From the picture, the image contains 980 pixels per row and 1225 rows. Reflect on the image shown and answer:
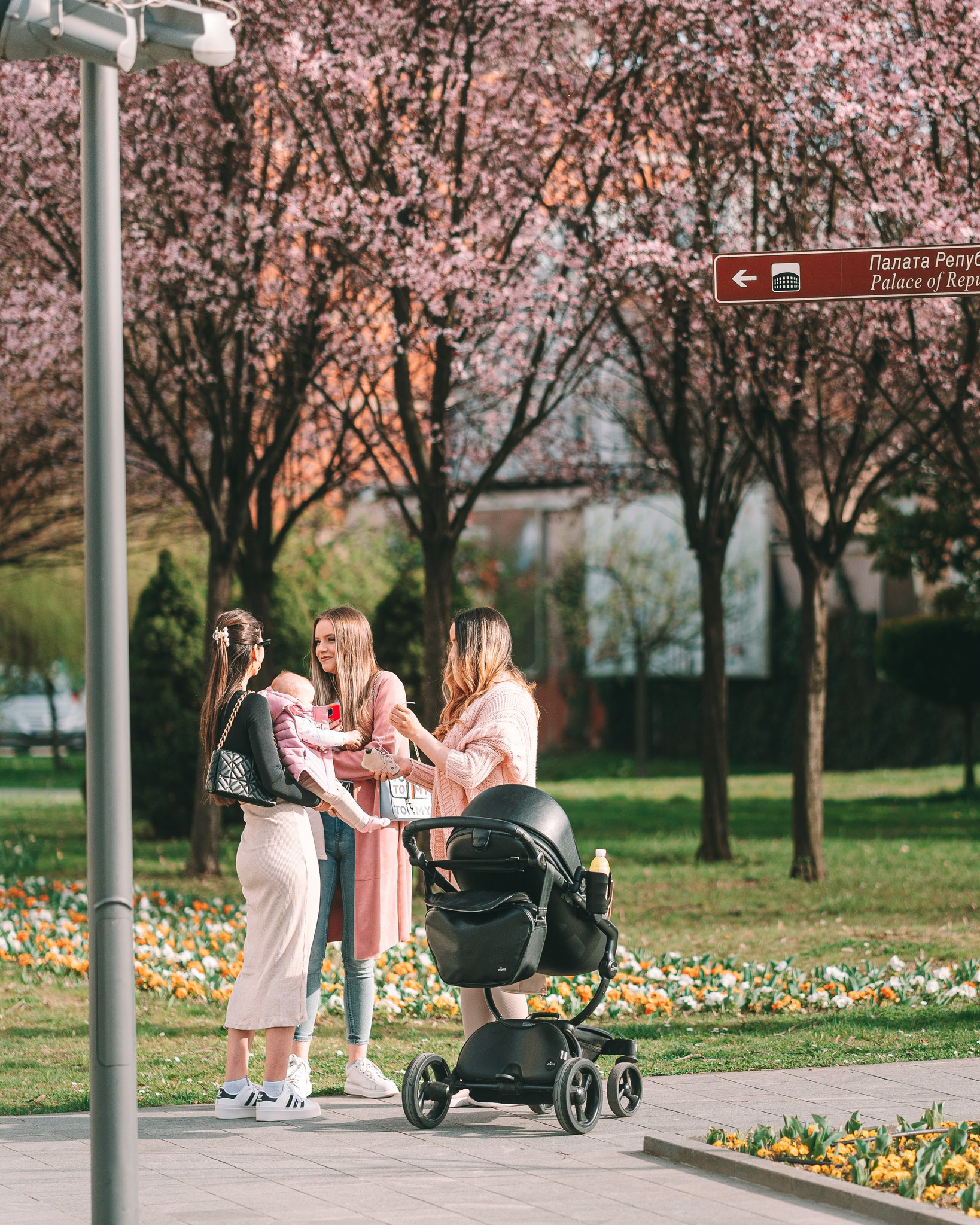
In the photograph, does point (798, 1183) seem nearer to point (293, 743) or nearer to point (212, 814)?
point (293, 743)

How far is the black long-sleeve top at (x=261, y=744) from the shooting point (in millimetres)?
6309

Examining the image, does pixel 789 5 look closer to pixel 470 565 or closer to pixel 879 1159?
pixel 879 1159

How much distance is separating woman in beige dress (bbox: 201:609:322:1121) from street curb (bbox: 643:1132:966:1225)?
1485mm

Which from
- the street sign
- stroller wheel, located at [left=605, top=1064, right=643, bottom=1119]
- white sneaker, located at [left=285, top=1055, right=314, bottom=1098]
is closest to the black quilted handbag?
white sneaker, located at [left=285, top=1055, right=314, bottom=1098]

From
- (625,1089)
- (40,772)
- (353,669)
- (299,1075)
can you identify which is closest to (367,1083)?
(299,1075)

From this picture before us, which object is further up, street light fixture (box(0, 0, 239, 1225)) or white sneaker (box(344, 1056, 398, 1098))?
street light fixture (box(0, 0, 239, 1225))

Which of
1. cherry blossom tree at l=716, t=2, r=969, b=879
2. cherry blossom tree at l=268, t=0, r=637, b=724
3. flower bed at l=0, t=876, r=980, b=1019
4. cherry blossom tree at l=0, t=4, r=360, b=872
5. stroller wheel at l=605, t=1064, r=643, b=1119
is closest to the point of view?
stroller wheel at l=605, t=1064, r=643, b=1119

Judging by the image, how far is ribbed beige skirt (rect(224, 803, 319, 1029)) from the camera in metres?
6.34

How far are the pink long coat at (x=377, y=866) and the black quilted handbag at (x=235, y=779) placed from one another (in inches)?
22.8

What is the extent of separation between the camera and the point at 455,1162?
18.2 feet

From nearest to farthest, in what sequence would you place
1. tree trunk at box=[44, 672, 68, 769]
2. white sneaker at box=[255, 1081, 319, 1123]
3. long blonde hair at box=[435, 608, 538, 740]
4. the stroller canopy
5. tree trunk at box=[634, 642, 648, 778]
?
1. the stroller canopy
2. white sneaker at box=[255, 1081, 319, 1123]
3. long blonde hair at box=[435, 608, 538, 740]
4. tree trunk at box=[634, 642, 648, 778]
5. tree trunk at box=[44, 672, 68, 769]

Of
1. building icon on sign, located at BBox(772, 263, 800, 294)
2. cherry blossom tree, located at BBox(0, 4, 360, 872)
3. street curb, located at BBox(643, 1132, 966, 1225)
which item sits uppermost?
cherry blossom tree, located at BBox(0, 4, 360, 872)

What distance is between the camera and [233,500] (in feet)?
50.7

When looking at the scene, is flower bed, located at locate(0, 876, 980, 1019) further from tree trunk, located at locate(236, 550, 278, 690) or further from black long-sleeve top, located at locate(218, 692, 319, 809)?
tree trunk, located at locate(236, 550, 278, 690)
